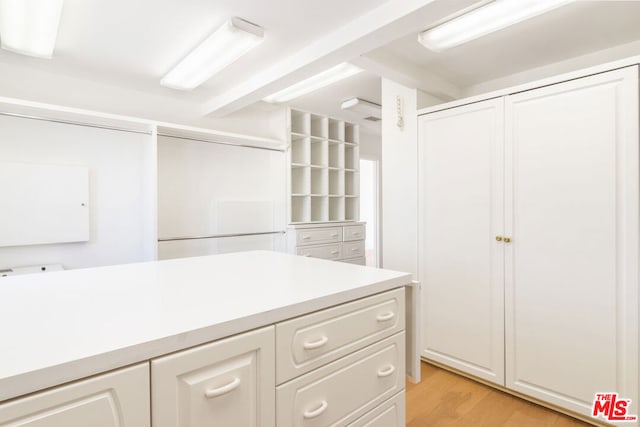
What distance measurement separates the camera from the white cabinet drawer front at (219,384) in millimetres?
633

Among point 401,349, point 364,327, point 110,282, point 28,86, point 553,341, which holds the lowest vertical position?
point 553,341

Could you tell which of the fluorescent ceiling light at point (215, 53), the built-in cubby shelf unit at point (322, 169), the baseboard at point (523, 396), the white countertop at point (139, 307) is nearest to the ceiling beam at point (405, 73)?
the fluorescent ceiling light at point (215, 53)

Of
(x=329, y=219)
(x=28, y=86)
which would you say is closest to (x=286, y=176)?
(x=329, y=219)

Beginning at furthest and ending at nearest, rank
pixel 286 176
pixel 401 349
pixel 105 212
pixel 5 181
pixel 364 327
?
1. pixel 286 176
2. pixel 105 212
3. pixel 5 181
4. pixel 401 349
5. pixel 364 327

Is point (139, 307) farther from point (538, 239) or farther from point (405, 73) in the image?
point (405, 73)

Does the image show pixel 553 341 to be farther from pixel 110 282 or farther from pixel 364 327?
pixel 110 282

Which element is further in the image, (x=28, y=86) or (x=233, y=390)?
(x=28, y=86)

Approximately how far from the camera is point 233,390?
721mm

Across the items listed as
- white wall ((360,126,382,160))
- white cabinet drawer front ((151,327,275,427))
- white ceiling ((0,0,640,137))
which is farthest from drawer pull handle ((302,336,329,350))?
white wall ((360,126,382,160))

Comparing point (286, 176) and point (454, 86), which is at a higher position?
point (454, 86)

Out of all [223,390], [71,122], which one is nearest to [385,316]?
[223,390]

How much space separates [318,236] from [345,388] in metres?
2.91

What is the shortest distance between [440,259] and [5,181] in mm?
3229

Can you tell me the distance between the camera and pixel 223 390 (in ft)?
2.27
